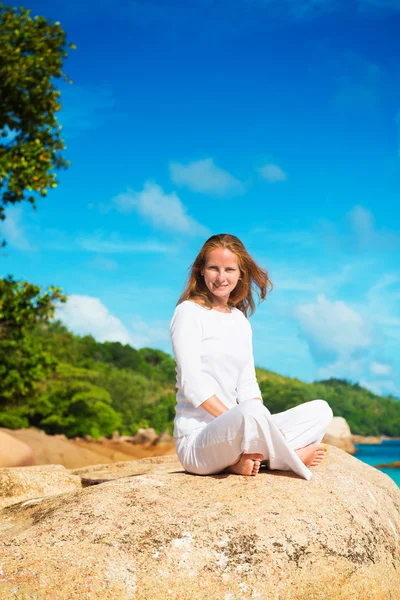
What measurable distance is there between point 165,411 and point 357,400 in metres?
35.5

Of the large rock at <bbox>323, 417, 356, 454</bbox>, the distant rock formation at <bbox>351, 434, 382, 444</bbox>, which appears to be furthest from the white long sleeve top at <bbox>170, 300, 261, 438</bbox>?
the distant rock formation at <bbox>351, 434, 382, 444</bbox>

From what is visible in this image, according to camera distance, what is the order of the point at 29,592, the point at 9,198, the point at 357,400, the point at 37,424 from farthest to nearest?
the point at 357,400 → the point at 37,424 → the point at 9,198 → the point at 29,592

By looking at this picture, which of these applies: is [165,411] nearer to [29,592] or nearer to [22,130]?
[22,130]

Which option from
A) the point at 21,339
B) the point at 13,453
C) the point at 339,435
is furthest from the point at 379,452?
the point at 13,453

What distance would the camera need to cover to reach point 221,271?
521 centimetres

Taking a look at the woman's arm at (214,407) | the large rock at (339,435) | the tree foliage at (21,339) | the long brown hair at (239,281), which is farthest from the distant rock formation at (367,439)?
the woman's arm at (214,407)

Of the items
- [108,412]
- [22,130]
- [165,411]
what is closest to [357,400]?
[165,411]

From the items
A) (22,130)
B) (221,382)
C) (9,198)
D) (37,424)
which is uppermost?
(22,130)

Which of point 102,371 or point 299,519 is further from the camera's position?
point 102,371

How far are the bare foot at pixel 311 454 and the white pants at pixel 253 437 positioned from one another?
5cm

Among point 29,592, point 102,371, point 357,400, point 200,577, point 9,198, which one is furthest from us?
point 357,400

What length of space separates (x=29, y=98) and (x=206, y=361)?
33.5 feet

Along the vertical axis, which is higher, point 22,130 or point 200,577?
point 22,130

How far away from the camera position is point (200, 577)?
3.75 meters
